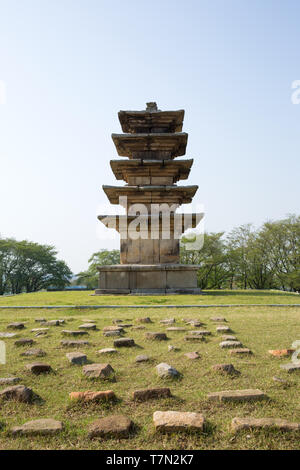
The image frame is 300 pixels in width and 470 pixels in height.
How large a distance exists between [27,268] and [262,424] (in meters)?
38.9

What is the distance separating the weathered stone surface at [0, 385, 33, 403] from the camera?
94.2 inches

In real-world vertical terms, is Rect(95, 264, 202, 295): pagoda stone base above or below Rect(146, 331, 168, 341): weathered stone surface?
above

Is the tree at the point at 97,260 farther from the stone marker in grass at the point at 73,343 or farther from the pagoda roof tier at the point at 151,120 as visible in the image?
the stone marker in grass at the point at 73,343

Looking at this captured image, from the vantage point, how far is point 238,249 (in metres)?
34.1

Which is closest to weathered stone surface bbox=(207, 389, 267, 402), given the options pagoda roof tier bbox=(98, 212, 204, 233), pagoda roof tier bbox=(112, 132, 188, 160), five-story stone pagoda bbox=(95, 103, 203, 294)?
five-story stone pagoda bbox=(95, 103, 203, 294)

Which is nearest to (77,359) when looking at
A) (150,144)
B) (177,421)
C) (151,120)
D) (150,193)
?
(177,421)

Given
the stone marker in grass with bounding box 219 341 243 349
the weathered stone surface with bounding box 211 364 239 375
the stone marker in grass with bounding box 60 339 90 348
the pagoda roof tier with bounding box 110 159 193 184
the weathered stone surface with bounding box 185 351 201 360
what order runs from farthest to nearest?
the pagoda roof tier with bounding box 110 159 193 184 < the stone marker in grass with bounding box 60 339 90 348 < the stone marker in grass with bounding box 219 341 243 349 < the weathered stone surface with bounding box 185 351 201 360 < the weathered stone surface with bounding box 211 364 239 375

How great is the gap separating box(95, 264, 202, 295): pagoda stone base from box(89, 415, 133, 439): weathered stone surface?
997 cm

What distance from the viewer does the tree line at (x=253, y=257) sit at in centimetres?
3222

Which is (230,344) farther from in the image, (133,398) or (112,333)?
(133,398)

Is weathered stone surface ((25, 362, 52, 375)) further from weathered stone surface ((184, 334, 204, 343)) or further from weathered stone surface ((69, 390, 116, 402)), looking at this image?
weathered stone surface ((184, 334, 204, 343))

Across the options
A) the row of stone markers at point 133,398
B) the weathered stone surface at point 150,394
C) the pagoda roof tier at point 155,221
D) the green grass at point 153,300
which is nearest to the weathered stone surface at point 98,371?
the row of stone markers at point 133,398

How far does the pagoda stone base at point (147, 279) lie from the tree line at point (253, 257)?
20.7 m

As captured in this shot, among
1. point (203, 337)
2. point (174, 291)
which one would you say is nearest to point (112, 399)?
point (203, 337)
